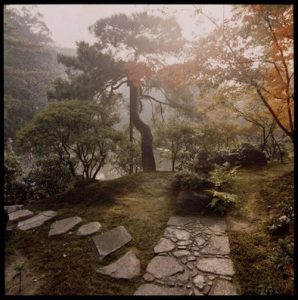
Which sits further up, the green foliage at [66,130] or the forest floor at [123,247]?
the green foliage at [66,130]

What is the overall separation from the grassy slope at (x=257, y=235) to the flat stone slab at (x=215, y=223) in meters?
0.23

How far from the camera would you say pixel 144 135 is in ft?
43.9

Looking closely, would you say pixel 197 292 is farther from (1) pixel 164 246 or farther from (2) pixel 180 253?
(1) pixel 164 246

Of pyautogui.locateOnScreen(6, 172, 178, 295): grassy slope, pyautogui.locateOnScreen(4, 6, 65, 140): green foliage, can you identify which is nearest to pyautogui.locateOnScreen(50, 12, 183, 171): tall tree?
pyautogui.locateOnScreen(6, 172, 178, 295): grassy slope

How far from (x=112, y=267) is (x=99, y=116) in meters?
6.36

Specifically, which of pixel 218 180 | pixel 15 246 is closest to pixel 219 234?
pixel 218 180

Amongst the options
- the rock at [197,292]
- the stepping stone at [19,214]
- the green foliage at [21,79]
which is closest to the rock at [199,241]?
the rock at [197,292]

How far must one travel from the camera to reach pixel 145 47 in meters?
11.5

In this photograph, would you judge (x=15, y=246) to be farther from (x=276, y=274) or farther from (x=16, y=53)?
(x=16, y=53)

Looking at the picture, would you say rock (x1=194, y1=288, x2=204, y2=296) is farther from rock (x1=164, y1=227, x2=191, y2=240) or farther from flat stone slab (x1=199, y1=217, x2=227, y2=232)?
flat stone slab (x1=199, y1=217, x2=227, y2=232)

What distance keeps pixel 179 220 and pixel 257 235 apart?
1.71 m

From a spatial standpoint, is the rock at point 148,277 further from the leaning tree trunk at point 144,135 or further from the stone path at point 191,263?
the leaning tree trunk at point 144,135

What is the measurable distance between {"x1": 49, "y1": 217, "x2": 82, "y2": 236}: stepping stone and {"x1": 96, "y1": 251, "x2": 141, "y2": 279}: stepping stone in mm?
1814

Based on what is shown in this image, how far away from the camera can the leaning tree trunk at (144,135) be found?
1315 cm
